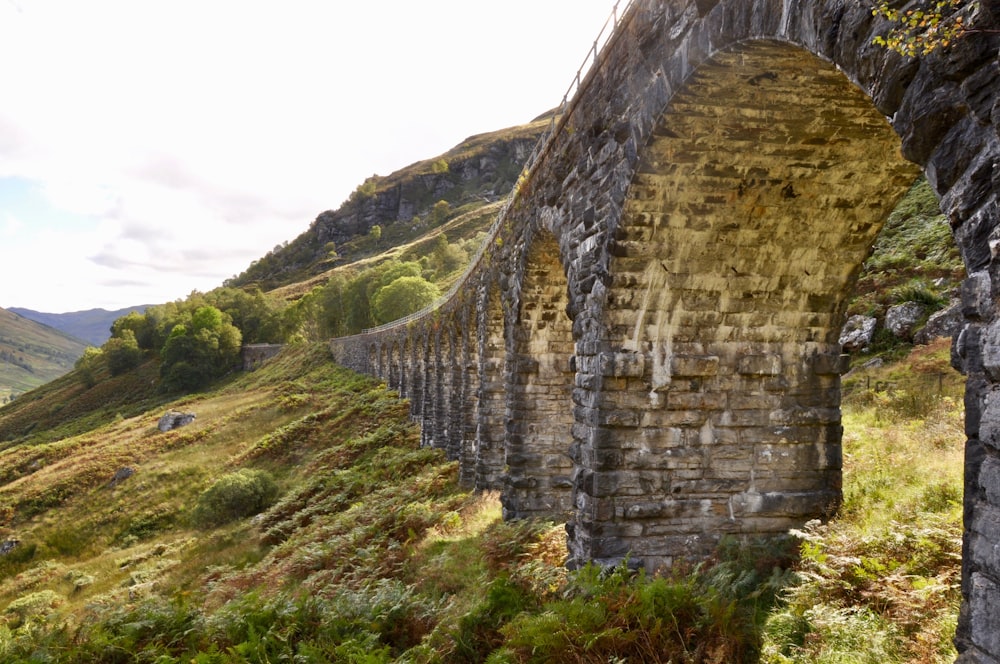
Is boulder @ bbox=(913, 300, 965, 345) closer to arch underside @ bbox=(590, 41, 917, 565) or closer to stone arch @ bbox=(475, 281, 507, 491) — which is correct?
arch underside @ bbox=(590, 41, 917, 565)

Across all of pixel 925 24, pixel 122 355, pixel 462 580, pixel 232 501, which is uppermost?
pixel 925 24

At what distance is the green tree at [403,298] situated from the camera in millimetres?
56781

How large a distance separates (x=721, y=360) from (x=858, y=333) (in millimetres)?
12433

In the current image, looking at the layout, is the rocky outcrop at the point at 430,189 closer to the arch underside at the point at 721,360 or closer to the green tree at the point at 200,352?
the green tree at the point at 200,352

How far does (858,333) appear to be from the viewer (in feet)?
57.4

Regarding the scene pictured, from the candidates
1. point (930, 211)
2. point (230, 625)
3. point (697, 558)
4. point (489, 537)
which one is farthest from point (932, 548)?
point (930, 211)

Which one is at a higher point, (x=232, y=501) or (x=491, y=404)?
(x=491, y=404)

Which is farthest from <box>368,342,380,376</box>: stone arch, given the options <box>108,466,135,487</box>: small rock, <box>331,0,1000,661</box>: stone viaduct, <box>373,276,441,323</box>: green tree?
<box>331,0,1000,661</box>: stone viaduct

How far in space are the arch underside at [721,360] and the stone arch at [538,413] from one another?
15.0 ft

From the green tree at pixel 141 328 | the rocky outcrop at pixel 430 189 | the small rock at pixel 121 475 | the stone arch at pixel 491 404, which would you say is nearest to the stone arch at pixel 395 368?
the small rock at pixel 121 475

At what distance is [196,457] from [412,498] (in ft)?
71.4

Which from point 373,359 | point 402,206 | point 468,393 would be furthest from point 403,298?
point 402,206

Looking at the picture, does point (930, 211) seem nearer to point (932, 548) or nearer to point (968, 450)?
point (932, 548)

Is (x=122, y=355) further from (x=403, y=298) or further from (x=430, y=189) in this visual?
(x=430, y=189)
